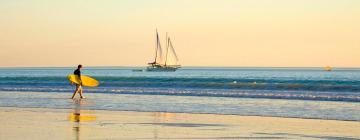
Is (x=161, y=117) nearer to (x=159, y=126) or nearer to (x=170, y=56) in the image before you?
(x=159, y=126)

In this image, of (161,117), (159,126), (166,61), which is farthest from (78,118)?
(166,61)

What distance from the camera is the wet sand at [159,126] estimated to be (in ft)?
49.1

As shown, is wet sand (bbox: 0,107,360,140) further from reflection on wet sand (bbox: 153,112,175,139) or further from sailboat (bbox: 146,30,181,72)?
sailboat (bbox: 146,30,181,72)

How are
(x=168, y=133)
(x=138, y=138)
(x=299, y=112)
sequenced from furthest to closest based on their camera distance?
(x=299, y=112), (x=168, y=133), (x=138, y=138)

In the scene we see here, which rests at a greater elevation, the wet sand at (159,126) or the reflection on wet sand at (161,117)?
the wet sand at (159,126)

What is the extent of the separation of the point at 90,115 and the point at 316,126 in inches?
265

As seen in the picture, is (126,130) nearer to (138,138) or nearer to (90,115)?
(138,138)

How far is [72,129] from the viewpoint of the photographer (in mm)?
15984

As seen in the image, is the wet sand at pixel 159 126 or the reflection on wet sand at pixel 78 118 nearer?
the wet sand at pixel 159 126

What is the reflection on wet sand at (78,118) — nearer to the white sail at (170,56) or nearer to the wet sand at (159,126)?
the wet sand at (159,126)

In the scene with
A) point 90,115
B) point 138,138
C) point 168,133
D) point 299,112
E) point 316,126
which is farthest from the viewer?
point 299,112

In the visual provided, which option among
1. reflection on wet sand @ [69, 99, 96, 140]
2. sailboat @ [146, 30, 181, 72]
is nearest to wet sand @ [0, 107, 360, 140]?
reflection on wet sand @ [69, 99, 96, 140]

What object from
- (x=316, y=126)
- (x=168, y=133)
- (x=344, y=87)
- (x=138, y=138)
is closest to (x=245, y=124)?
(x=316, y=126)

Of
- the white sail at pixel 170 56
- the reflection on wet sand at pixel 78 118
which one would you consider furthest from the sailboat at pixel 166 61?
the reflection on wet sand at pixel 78 118
